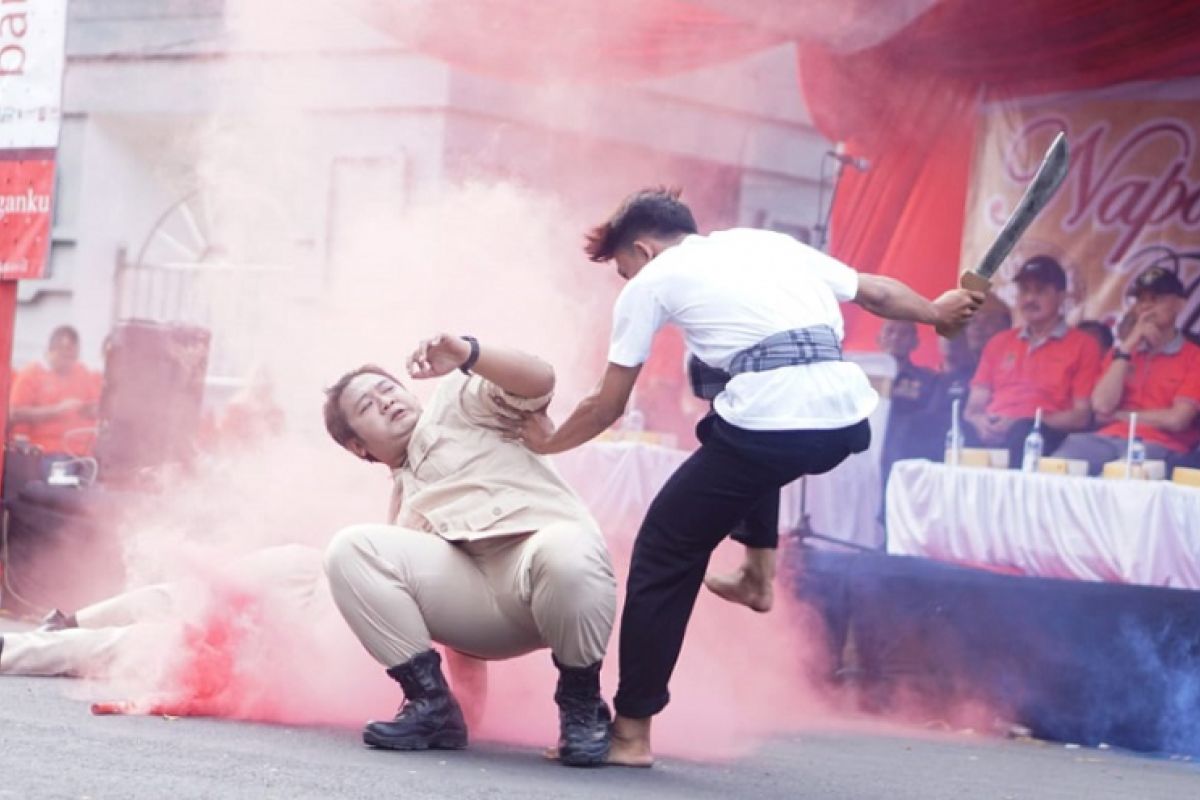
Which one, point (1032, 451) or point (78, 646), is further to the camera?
point (1032, 451)

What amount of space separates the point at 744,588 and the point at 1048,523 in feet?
10.4

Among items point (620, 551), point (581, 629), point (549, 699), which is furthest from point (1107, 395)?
point (581, 629)

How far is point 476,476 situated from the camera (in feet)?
16.5

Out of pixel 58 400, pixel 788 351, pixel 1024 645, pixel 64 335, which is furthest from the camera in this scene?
pixel 64 335

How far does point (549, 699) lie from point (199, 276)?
338 inches

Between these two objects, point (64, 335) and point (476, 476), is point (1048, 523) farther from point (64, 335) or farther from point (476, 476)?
point (64, 335)

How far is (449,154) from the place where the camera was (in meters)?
11.6

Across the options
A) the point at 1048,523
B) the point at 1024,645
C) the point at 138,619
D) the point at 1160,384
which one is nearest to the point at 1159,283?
the point at 1160,384

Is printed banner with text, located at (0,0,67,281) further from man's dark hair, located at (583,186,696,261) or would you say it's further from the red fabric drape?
the red fabric drape

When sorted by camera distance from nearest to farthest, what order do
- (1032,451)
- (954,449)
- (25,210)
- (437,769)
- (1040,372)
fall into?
(437,769) < (25,210) < (1032,451) < (954,449) < (1040,372)

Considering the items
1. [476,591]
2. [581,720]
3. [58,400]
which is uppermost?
[58,400]

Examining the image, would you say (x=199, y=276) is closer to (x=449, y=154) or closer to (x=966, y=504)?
(x=449, y=154)

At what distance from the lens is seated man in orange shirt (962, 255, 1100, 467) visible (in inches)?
373

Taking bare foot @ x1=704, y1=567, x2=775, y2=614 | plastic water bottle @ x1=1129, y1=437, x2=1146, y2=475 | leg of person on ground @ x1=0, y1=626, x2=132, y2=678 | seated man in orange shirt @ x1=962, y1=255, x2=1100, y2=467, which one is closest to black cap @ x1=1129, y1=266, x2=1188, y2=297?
seated man in orange shirt @ x1=962, y1=255, x2=1100, y2=467
